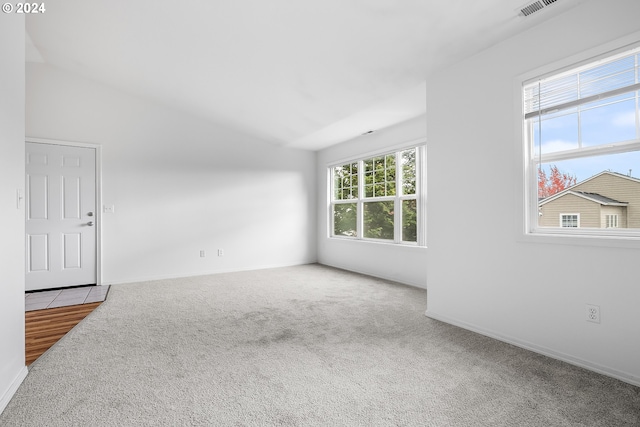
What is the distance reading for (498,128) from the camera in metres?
2.66

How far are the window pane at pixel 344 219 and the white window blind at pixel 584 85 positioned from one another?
12.3 ft

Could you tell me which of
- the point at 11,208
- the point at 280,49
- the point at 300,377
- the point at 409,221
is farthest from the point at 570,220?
the point at 11,208

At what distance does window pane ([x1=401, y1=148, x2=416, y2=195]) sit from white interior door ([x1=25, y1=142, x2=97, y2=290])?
465 centimetres

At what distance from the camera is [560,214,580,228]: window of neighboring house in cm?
231

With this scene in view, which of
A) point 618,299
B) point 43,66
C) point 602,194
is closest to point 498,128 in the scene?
point 602,194

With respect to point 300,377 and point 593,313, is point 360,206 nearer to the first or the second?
point 593,313

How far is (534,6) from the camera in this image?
7.26 feet

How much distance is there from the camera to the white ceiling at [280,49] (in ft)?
8.38

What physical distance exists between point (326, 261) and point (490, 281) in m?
4.06

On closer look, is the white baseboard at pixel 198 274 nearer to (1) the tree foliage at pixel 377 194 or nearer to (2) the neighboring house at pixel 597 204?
(1) the tree foliage at pixel 377 194

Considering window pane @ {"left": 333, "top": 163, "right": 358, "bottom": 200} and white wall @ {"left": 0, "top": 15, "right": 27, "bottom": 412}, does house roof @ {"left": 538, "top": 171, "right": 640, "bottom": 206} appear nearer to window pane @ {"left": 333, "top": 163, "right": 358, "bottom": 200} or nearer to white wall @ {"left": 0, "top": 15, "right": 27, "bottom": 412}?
white wall @ {"left": 0, "top": 15, "right": 27, "bottom": 412}

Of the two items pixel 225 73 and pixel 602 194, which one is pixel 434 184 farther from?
pixel 225 73

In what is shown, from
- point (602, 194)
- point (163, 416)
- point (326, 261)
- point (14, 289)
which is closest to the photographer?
point (163, 416)

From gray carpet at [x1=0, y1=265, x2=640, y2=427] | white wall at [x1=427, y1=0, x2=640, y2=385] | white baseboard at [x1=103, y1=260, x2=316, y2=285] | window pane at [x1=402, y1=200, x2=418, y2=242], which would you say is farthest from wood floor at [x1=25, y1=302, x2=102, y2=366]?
window pane at [x1=402, y1=200, x2=418, y2=242]
